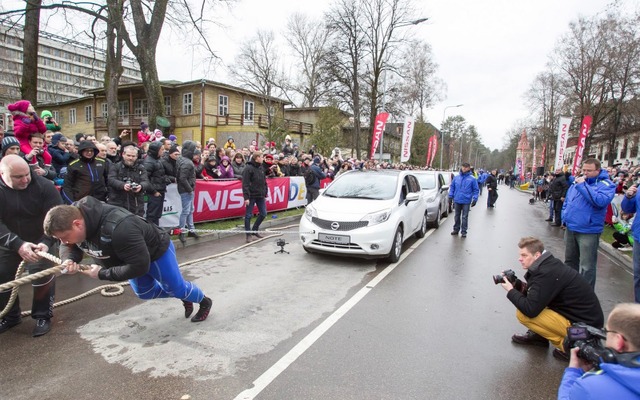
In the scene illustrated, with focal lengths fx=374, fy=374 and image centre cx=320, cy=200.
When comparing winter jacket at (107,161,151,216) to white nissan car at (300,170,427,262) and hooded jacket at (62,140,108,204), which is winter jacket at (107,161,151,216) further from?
white nissan car at (300,170,427,262)

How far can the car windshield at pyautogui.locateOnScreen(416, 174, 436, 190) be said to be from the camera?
11491 mm

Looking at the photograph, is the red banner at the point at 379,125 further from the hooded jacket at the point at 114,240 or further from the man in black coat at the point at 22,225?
the hooded jacket at the point at 114,240

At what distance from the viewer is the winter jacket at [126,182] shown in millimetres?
6426

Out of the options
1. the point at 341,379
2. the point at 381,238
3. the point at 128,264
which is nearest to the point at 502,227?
the point at 381,238

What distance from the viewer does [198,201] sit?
9078 mm

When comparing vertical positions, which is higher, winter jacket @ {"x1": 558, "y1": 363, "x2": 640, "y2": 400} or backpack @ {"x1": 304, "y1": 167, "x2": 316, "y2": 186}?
backpack @ {"x1": 304, "y1": 167, "x2": 316, "y2": 186}

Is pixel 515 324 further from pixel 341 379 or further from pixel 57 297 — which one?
pixel 57 297

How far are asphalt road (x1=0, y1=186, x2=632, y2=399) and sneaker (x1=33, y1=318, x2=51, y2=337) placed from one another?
8cm

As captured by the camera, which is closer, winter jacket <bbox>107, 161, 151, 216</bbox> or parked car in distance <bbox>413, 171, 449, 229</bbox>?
winter jacket <bbox>107, 161, 151, 216</bbox>

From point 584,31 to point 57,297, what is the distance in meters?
40.9

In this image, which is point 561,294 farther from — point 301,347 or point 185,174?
point 185,174

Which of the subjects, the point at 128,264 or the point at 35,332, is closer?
the point at 128,264

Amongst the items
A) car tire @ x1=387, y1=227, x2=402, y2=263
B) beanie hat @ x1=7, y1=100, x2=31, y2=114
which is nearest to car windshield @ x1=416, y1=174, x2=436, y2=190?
car tire @ x1=387, y1=227, x2=402, y2=263

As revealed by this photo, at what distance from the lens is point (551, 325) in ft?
11.1
